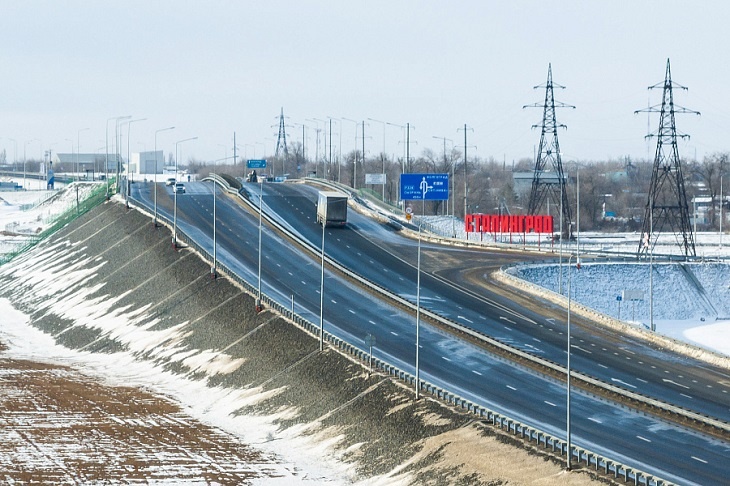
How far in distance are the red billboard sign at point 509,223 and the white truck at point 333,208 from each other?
528 inches

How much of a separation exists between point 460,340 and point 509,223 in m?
51.3

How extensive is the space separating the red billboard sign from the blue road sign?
4494 centimetres

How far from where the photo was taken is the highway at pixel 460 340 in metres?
53.1

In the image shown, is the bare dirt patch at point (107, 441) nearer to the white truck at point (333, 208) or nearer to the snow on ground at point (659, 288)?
the snow on ground at point (659, 288)

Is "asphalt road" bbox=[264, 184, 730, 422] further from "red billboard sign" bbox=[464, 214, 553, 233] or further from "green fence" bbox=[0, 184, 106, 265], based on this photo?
"green fence" bbox=[0, 184, 106, 265]

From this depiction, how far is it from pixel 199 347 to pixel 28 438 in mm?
24572

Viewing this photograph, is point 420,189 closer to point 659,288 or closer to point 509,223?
point 659,288

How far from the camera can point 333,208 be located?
410 feet

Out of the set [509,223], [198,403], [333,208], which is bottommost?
[198,403]

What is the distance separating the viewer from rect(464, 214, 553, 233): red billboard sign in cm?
12369

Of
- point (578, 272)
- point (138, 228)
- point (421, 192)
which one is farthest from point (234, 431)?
point (138, 228)

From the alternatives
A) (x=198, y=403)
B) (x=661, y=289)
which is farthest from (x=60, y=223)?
(x=198, y=403)

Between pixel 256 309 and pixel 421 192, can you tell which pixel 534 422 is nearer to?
pixel 421 192

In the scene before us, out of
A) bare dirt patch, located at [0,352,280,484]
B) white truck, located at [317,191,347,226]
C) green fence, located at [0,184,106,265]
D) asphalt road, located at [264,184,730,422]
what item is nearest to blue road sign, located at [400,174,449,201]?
asphalt road, located at [264,184,730,422]
